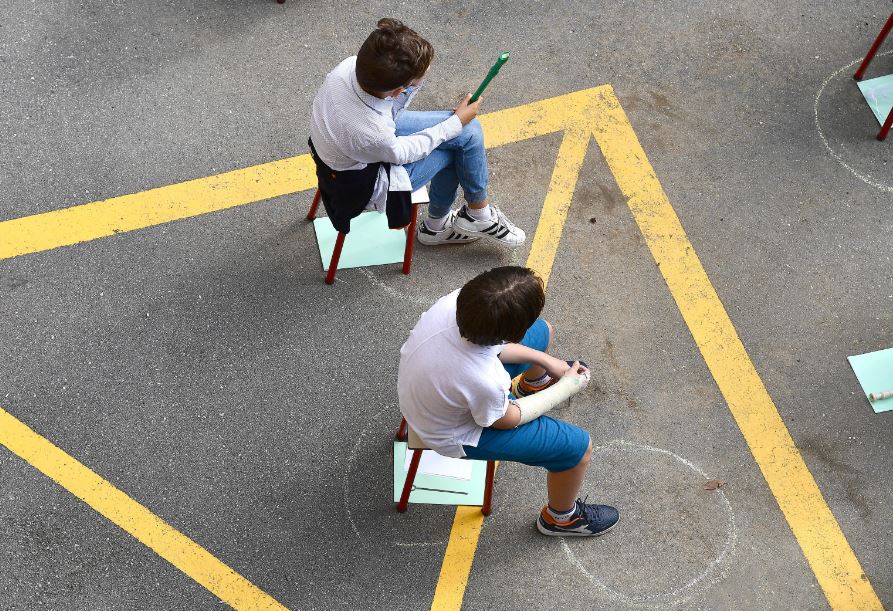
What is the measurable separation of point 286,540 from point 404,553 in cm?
51

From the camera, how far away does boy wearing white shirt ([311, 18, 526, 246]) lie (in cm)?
374

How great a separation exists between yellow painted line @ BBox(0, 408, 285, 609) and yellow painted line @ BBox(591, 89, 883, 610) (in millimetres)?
2267

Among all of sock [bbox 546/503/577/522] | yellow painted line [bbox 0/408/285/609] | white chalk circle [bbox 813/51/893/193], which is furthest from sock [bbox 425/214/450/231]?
white chalk circle [bbox 813/51/893/193]

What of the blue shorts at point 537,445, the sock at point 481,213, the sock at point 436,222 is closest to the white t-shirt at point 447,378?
the blue shorts at point 537,445

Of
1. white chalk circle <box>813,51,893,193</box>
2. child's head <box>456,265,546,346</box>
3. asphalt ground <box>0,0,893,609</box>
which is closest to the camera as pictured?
child's head <box>456,265,546,346</box>

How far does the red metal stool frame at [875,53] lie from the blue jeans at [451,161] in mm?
2427

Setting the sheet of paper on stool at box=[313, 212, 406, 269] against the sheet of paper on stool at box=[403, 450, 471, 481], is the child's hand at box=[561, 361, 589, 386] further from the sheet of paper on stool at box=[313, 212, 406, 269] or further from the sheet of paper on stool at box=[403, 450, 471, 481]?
the sheet of paper on stool at box=[313, 212, 406, 269]

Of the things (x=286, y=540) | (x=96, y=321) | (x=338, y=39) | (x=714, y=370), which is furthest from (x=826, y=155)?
(x=96, y=321)

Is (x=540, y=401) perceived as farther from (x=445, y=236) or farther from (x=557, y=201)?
(x=557, y=201)

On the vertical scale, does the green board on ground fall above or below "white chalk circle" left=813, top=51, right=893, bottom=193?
Answer: below

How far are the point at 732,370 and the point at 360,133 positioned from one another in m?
2.12

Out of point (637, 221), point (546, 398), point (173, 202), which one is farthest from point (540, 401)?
point (173, 202)

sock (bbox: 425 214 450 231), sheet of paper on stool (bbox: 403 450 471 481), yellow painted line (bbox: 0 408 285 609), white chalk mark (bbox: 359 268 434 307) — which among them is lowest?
yellow painted line (bbox: 0 408 285 609)

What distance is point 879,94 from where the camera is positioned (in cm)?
549
